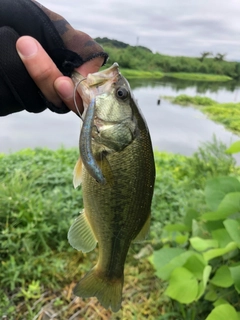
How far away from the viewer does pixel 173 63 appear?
31.3m

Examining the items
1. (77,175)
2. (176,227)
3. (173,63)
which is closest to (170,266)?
(176,227)

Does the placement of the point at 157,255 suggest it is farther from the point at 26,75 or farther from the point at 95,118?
the point at 26,75

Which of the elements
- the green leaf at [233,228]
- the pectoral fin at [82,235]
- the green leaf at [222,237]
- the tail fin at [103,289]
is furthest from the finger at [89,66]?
the green leaf at [222,237]

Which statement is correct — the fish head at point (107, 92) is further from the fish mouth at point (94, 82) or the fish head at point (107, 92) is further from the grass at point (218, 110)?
the grass at point (218, 110)

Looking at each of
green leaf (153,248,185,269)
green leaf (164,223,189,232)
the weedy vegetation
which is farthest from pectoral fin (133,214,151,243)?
green leaf (164,223,189,232)

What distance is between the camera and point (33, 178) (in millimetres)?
4129

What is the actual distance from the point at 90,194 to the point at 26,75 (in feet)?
1.58

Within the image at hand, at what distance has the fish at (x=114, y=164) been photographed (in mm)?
1349

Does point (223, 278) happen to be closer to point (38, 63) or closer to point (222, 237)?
point (222, 237)

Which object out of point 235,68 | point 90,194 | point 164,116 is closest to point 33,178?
point 90,194

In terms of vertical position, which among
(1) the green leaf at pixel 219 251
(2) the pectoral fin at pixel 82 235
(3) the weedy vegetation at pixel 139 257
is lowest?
(3) the weedy vegetation at pixel 139 257

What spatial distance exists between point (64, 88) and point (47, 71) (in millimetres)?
80

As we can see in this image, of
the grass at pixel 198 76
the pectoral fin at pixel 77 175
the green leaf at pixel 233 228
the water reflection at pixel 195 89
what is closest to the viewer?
the pectoral fin at pixel 77 175

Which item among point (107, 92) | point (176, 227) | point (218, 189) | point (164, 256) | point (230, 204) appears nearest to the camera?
point (107, 92)
